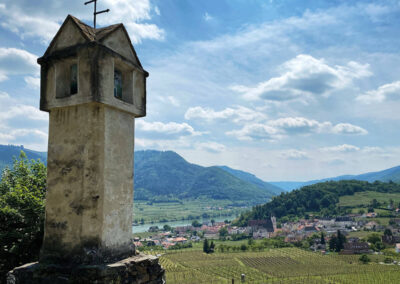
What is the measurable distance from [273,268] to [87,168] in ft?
211

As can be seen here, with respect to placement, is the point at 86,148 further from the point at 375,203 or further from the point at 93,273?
the point at 375,203

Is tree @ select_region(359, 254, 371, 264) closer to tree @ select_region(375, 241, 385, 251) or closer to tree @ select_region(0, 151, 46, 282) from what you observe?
tree @ select_region(375, 241, 385, 251)

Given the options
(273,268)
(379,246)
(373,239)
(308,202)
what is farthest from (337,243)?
(308,202)

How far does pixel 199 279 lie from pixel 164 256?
2720cm

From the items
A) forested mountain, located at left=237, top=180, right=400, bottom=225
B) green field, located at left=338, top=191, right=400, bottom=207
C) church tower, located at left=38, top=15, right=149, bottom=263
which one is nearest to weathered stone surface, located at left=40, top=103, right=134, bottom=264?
church tower, located at left=38, top=15, right=149, bottom=263

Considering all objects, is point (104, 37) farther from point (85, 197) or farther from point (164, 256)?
point (164, 256)

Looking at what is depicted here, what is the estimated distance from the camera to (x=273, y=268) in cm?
6253

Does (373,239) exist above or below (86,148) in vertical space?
below

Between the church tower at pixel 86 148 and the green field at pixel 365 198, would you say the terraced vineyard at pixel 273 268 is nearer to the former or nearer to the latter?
the church tower at pixel 86 148

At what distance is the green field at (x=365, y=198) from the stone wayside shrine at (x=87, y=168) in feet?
494

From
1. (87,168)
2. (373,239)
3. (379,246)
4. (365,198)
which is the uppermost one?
(87,168)

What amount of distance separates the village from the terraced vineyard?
32.0 ft

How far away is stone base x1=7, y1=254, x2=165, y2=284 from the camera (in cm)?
468

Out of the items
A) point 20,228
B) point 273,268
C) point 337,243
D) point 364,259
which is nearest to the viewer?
point 20,228
